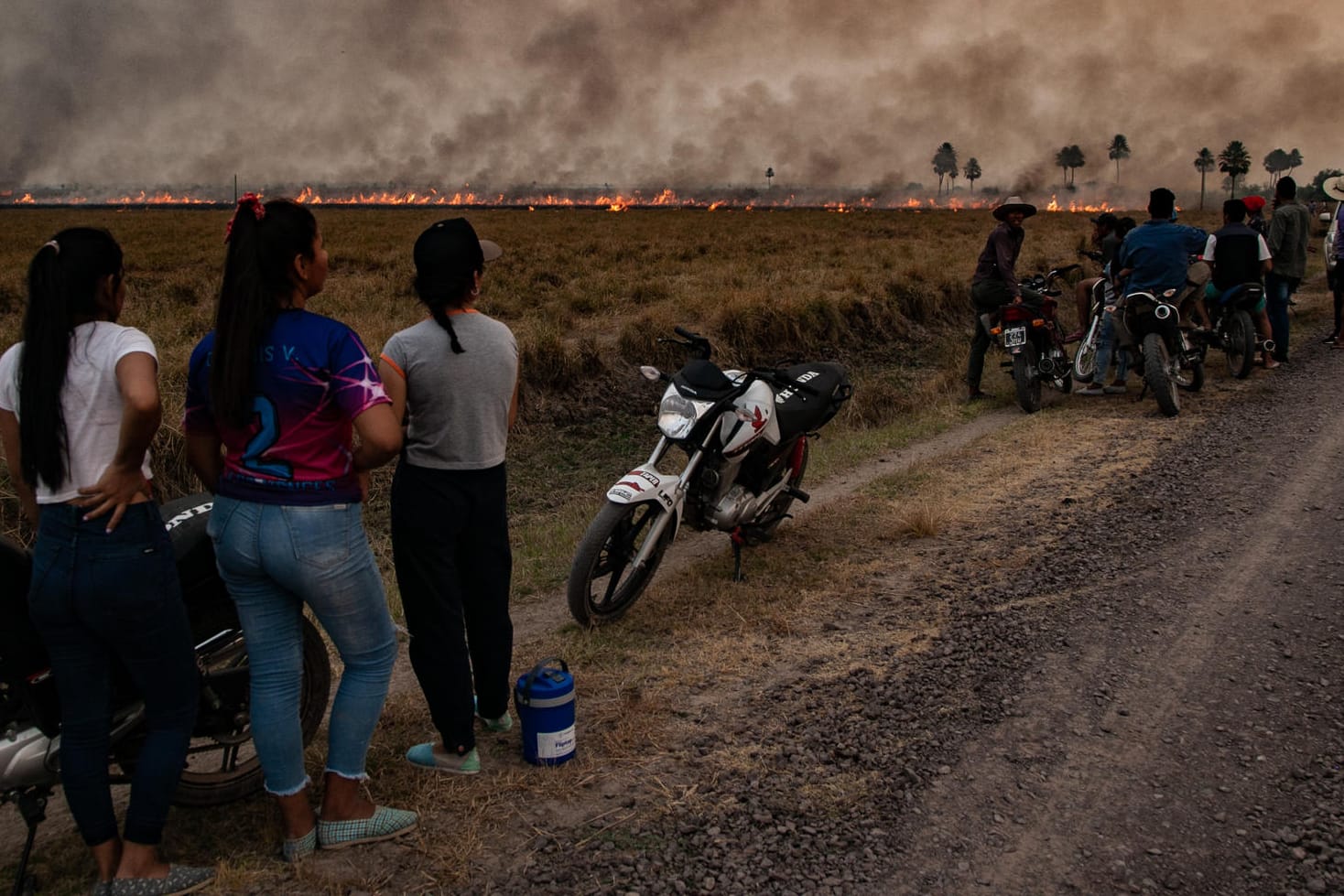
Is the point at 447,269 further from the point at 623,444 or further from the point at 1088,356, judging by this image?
the point at 1088,356

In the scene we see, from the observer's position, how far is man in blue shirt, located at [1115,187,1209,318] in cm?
1075

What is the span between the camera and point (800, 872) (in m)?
3.29

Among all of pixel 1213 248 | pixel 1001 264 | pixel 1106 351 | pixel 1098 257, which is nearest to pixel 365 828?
pixel 1001 264

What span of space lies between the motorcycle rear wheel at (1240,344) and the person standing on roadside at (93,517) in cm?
1186

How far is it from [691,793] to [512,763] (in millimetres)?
756

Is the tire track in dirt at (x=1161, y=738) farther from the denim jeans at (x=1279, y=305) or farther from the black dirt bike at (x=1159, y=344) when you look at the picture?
the denim jeans at (x=1279, y=305)

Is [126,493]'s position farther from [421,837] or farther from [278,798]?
[421,837]

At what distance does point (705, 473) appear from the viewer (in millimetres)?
5969

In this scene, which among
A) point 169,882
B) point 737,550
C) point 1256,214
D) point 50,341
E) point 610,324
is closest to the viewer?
point 50,341

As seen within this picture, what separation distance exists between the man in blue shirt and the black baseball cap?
8849 mm

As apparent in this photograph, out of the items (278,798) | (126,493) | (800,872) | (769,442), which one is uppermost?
(126,493)

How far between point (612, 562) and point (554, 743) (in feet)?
5.57

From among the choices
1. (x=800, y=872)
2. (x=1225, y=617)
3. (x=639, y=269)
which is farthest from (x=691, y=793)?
(x=639, y=269)

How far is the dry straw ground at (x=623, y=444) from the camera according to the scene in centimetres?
381
